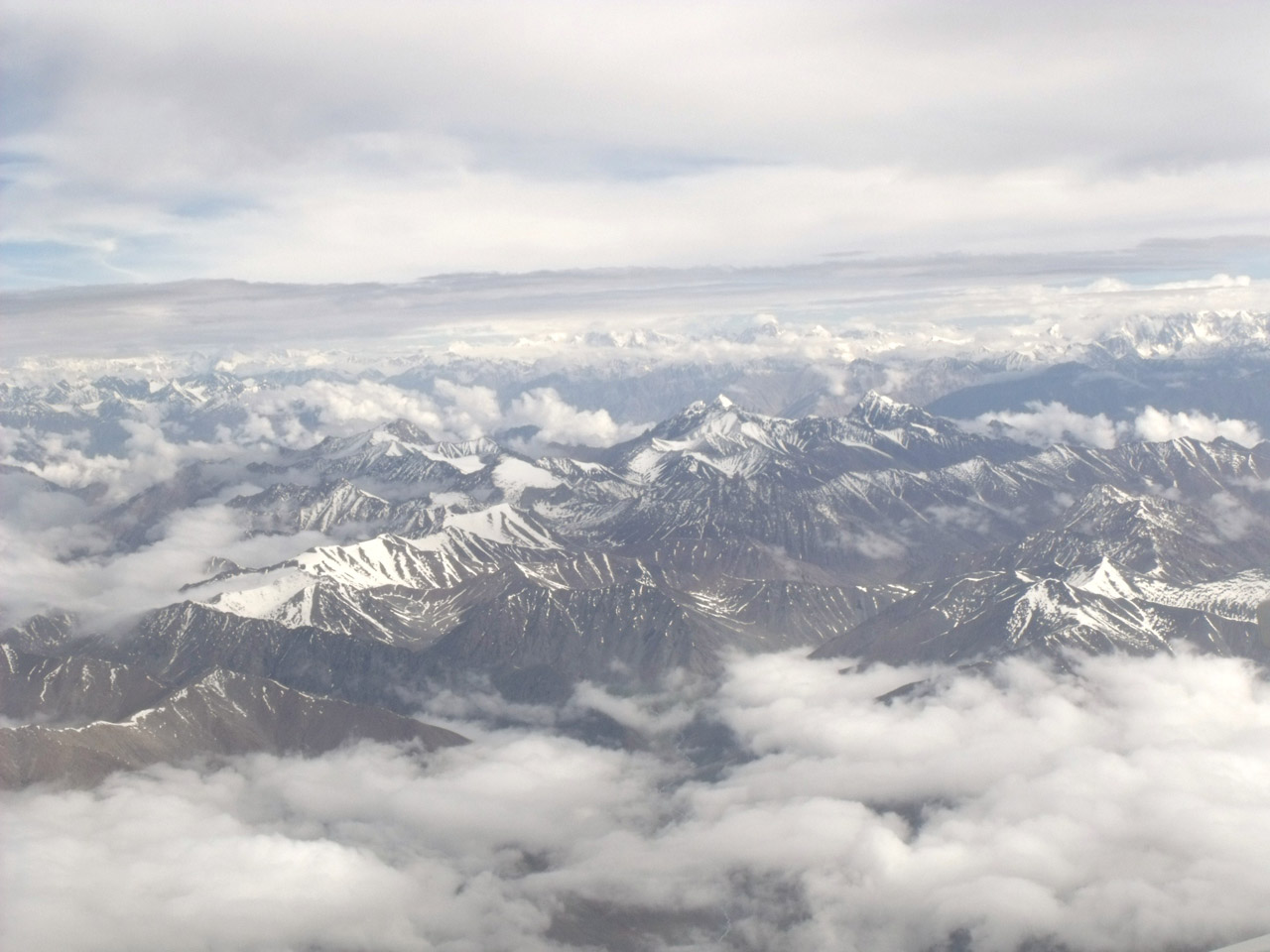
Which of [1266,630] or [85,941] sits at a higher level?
[1266,630]

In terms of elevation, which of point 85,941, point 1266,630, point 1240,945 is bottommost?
point 85,941

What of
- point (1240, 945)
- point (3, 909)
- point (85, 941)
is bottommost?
point (85, 941)

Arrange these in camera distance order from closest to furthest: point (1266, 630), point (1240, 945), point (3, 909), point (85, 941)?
1. point (1240, 945)
2. point (1266, 630)
3. point (3, 909)
4. point (85, 941)

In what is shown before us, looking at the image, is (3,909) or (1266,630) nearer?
(1266,630)

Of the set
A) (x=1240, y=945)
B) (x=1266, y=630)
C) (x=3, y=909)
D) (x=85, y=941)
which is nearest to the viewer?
(x=1240, y=945)

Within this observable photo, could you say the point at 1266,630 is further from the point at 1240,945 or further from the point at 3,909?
the point at 3,909

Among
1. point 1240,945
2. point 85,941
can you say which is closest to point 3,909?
point 85,941

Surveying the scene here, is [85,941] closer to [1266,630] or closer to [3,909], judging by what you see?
[3,909]

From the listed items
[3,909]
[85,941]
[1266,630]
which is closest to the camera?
[1266,630]

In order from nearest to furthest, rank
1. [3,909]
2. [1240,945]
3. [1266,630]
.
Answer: [1240,945] < [1266,630] < [3,909]

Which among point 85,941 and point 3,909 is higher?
point 3,909
